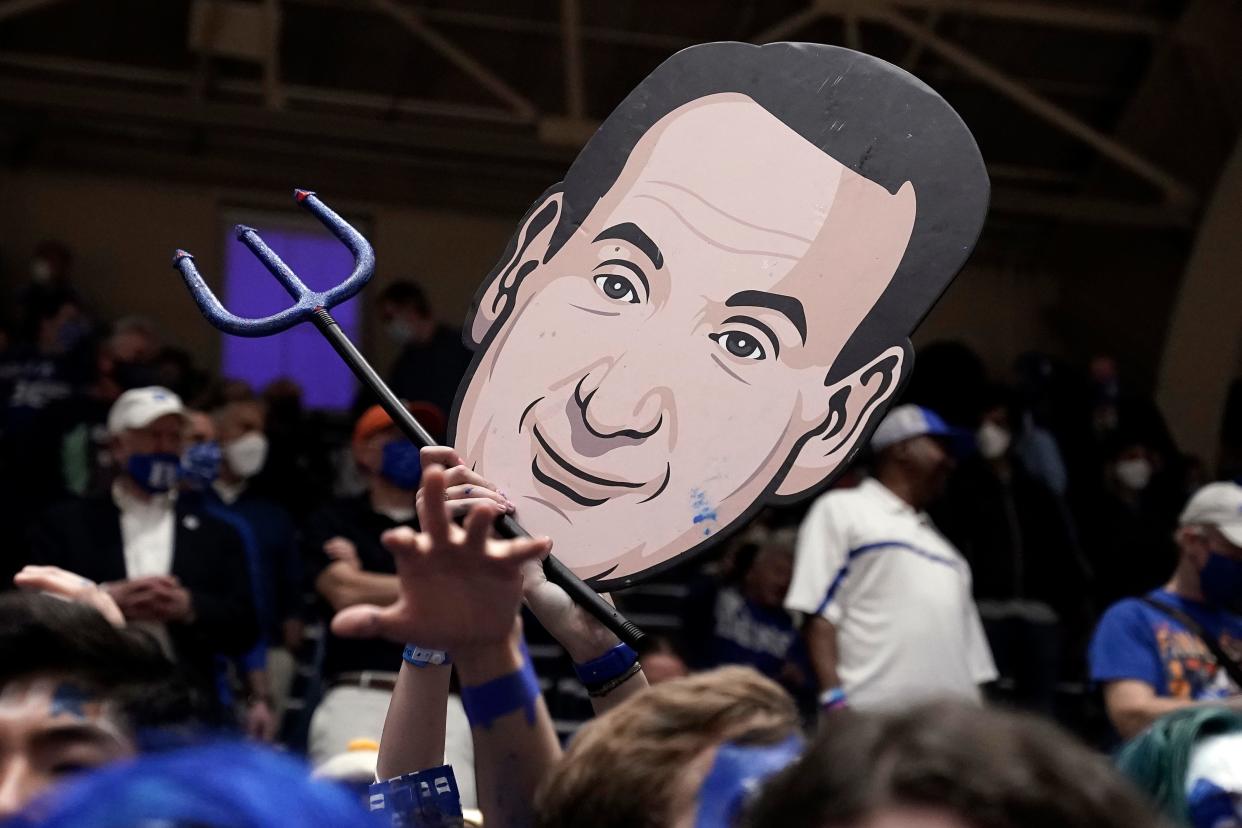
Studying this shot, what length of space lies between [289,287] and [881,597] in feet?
7.52

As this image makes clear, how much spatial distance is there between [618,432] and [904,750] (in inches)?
41.5

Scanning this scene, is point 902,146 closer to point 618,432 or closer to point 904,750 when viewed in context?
point 618,432

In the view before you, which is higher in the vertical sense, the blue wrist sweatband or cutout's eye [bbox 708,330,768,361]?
cutout's eye [bbox 708,330,768,361]

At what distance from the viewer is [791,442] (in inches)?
→ 75.9

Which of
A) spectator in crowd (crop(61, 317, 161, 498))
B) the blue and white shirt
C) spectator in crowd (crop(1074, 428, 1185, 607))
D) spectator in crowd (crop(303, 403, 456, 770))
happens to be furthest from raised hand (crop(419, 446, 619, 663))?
spectator in crowd (crop(1074, 428, 1185, 607))

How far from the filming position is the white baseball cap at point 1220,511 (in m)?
3.65

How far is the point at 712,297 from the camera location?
1.99 meters

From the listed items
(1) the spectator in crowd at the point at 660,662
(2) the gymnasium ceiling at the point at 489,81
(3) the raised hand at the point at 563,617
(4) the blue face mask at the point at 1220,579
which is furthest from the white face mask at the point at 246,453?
(3) the raised hand at the point at 563,617

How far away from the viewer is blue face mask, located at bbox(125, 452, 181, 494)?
12.7 ft

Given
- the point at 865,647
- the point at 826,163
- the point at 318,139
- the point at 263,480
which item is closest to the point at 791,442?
the point at 826,163

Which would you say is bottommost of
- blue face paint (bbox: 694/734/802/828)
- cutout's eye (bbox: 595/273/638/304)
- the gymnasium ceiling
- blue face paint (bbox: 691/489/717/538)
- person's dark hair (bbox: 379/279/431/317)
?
blue face paint (bbox: 694/734/802/828)

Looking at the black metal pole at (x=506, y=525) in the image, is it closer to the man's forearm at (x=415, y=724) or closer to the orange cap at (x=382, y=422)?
the man's forearm at (x=415, y=724)

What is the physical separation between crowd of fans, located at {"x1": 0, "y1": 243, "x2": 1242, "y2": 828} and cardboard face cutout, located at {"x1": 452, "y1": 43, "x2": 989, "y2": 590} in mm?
151

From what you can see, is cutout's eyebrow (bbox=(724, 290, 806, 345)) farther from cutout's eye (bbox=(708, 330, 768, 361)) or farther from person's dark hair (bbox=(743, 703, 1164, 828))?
person's dark hair (bbox=(743, 703, 1164, 828))
